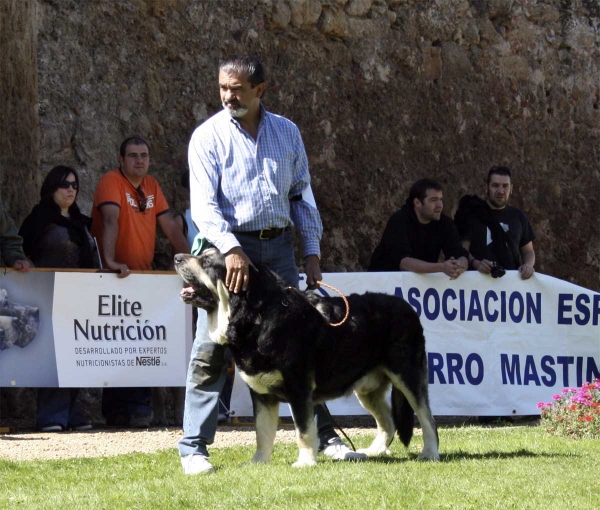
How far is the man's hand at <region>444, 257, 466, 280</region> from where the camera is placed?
10.2 meters

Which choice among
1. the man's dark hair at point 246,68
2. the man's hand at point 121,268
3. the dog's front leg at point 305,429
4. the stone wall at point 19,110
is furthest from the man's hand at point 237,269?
the stone wall at point 19,110

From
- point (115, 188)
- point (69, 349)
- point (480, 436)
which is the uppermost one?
point (115, 188)

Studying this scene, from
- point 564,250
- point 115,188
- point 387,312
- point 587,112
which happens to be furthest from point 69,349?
point 587,112

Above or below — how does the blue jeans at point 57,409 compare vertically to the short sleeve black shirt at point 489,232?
below

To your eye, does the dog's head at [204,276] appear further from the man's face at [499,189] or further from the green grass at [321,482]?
the man's face at [499,189]

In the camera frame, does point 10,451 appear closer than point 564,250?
Yes

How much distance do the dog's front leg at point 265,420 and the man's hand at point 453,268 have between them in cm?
391

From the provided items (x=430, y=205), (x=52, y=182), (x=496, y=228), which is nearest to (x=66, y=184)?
(x=52, y=182)

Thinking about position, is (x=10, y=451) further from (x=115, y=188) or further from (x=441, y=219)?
(x=441, y=219)

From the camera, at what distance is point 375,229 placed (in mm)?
12656

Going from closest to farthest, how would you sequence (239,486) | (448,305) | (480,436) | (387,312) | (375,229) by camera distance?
1. (239,486)
2. (387,312)
3. (480,436)
4. (448,305)
5. (375,229)

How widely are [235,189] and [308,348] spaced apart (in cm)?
103

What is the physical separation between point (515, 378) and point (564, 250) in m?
4.40

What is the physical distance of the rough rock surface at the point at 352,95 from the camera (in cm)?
1073
